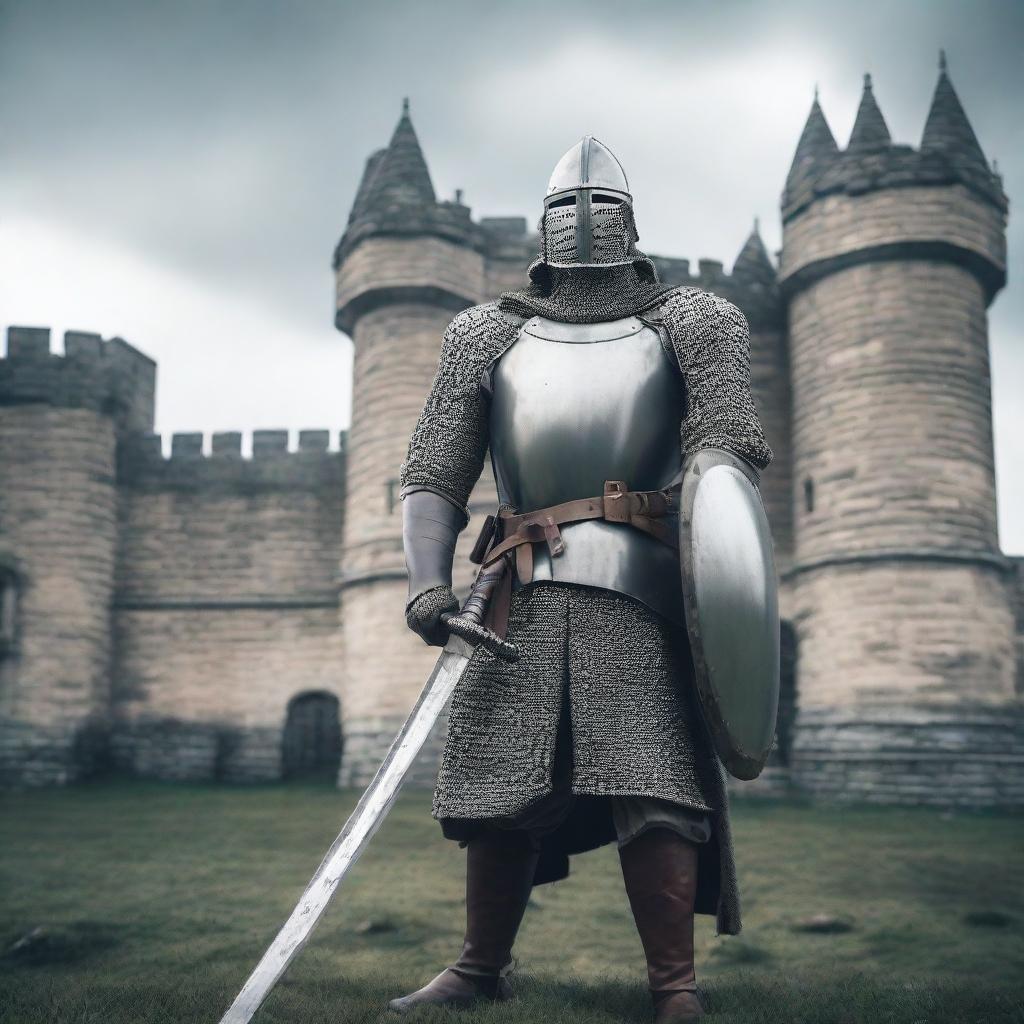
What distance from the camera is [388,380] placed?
674 inches

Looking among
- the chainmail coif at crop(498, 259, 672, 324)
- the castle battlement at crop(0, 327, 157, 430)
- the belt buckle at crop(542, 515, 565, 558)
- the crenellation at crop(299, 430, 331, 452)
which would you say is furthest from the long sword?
the castle battlement at crop(0, 327, 157, 430)

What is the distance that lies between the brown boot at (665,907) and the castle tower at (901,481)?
11933 millimetres

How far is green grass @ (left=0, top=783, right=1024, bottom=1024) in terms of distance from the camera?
3.55 m

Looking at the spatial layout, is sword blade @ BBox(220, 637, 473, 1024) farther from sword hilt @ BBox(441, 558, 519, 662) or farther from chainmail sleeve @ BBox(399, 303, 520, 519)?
chainmail sleeve @ BBox(399, 303, 520, 519)

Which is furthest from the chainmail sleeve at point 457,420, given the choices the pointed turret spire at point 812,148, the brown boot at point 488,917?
the pointed turret spire at point 812,148

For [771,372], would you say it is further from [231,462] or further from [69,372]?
[69,372]

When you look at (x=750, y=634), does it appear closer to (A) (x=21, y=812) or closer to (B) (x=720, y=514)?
(B) (x=720, y=514)

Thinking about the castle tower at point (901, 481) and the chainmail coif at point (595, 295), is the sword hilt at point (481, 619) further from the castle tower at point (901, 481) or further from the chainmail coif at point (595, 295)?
the castle tower at point (901, 481)

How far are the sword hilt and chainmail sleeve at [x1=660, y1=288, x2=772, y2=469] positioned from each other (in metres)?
0.62

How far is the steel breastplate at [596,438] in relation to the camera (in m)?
3.32

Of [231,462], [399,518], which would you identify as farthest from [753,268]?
[231,462]

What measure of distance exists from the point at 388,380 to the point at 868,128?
7198mm

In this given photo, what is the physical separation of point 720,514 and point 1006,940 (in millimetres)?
4183

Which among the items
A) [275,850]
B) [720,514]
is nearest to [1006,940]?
[720,514]
